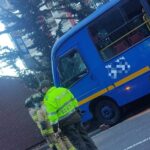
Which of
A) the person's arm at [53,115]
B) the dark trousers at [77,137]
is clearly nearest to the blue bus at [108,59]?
the dark trousers at [77,137]

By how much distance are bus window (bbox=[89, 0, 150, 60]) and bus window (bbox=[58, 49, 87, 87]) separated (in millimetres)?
740

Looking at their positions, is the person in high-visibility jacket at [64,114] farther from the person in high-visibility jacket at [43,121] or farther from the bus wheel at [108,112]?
the bus wheel at [108,112]

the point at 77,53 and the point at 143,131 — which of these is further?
the point at 77,53

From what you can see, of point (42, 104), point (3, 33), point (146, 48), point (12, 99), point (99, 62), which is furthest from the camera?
point (12, 99)

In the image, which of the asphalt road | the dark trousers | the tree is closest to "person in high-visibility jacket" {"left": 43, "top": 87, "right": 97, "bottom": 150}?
the dark trousers

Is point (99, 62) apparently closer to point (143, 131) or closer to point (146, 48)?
point (146, 48)

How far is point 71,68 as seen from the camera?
14969 millimetres

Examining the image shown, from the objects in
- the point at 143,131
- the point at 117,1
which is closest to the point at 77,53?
the point at 117,1

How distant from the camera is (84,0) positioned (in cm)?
2192

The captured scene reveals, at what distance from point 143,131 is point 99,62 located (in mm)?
3611

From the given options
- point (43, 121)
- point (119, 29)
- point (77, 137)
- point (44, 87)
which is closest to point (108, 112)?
point (119, 29)

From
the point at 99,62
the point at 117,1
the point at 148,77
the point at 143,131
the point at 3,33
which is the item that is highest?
the point at 3,33

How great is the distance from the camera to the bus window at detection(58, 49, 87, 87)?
14797 millimetres

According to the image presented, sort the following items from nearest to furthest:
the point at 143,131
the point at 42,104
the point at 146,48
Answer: the point at 42,104 < the point at 143,131 < the point at 146,48
